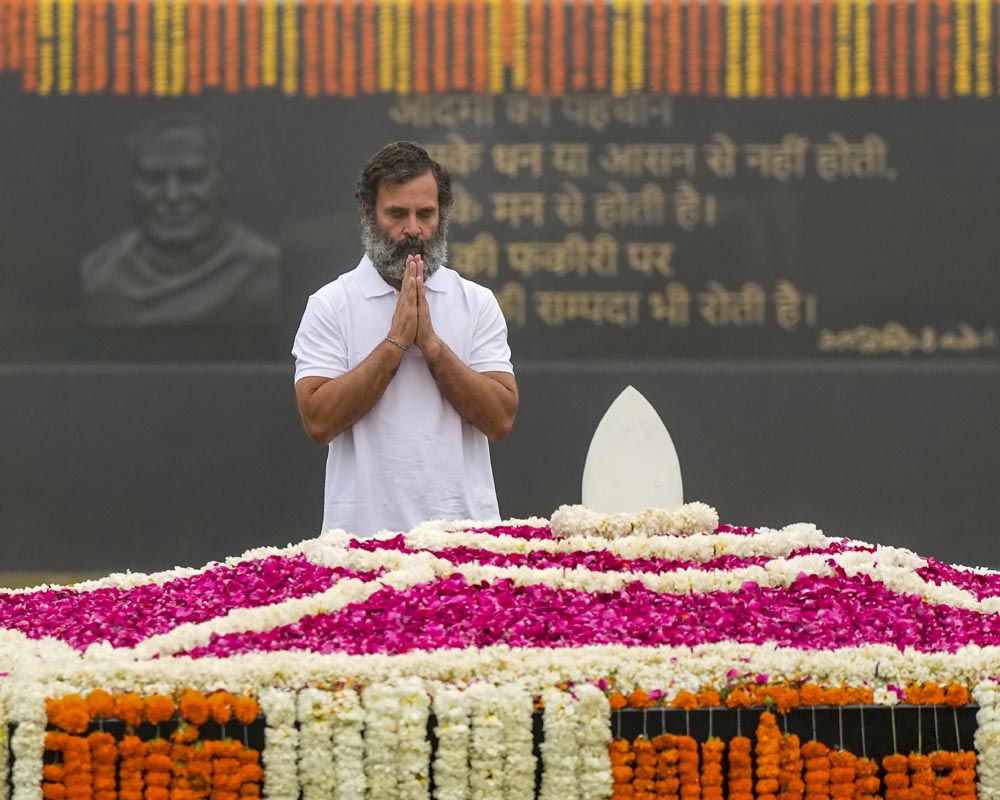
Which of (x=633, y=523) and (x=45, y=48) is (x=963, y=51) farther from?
(x=633, y=523)

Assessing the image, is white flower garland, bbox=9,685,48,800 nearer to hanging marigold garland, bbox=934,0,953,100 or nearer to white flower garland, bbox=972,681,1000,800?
white flower garland, bbox=972,681,1000,800

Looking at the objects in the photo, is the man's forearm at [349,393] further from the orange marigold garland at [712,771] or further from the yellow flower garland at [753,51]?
the yellow flower garland at [753,51]

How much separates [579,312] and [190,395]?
4.82 ft

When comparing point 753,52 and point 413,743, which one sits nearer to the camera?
point 413,743

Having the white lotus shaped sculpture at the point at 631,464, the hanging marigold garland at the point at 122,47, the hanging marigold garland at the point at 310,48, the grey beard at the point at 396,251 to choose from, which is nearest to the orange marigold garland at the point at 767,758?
the white lotus shaped sculpture at the point at 631,464

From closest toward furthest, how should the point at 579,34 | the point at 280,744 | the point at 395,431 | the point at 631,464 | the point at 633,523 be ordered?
the point at 280,744
the point at 633,523
the point at 631,464
the point at 395,431
the point at 579,34

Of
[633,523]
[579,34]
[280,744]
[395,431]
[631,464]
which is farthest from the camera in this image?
[579,34]

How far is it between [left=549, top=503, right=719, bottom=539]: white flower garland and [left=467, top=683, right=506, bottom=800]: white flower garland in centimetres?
80

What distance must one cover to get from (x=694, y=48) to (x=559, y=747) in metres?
4.48

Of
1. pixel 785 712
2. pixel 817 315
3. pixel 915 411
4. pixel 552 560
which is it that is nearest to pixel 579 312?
pixel 817 315

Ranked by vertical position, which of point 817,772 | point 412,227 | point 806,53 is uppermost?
point 806,53

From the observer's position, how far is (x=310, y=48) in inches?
250

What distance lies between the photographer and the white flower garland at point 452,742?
233 centimetres

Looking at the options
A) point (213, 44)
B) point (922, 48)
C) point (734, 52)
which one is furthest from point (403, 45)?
point (922, 48)
